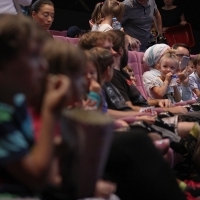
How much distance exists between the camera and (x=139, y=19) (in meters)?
5.32

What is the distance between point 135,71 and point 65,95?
115 inches

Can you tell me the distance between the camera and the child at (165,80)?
12.6 feet

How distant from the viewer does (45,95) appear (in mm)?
1268

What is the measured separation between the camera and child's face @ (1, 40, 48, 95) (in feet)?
4.07

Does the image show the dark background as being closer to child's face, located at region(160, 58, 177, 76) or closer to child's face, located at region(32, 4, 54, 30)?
child's face, located at region(32, 4, 54, 30)

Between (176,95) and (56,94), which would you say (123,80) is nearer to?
(176,95)

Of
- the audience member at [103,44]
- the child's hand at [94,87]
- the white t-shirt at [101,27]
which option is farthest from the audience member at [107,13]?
the child's hand at [94,87]

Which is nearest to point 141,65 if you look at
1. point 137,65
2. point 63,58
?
point 137,65

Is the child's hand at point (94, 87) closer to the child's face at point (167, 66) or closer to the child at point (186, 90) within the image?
the child's face at point (167, 66)

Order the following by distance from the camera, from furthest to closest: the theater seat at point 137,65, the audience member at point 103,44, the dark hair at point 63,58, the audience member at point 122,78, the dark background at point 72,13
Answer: the dark background at point 72,13, the theater seat at point 137,65, the audience member at point 122,78, the audience member at point 103,44, the dark hair at point 63,58

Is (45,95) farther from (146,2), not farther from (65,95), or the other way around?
(146,2)

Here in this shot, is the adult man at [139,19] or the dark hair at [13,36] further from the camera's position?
the adult man at [139,19]

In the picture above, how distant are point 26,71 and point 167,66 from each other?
108 inches

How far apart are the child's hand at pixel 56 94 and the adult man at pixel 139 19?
13.3ft
